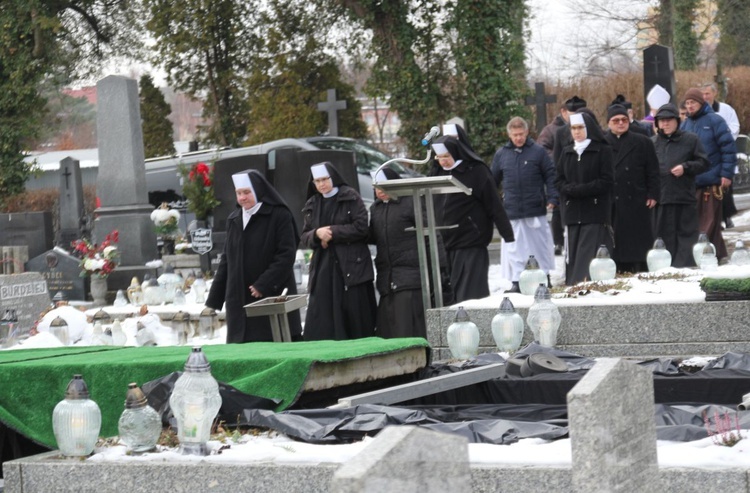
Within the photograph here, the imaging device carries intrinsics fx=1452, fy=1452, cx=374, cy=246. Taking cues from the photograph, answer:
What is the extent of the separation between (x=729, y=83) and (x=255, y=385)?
27473mm

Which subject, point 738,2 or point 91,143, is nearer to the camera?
point 738,2

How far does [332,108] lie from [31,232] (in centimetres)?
870

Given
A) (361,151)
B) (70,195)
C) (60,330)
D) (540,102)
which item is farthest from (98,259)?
(540,102)

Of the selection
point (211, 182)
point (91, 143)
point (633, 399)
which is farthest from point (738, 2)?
point (91, 143)

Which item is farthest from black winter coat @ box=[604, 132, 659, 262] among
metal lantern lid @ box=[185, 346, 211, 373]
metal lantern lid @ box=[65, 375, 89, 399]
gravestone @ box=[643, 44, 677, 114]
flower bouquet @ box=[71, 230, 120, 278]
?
gravestone @ box=[643, 44, 677, 114]

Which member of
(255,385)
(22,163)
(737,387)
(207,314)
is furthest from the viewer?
(22,163)

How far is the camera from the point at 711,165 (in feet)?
44.1

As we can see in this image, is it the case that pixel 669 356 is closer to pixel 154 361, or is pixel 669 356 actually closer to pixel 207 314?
pixel 154 361

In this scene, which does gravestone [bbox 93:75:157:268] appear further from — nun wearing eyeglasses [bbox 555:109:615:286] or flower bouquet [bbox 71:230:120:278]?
nun wearing eyeglasses [bbox 555:109:615:286]

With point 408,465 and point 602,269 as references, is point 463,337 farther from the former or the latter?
point 408,465

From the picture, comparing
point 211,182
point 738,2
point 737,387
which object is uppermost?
point 738,2

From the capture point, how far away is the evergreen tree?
3181cm

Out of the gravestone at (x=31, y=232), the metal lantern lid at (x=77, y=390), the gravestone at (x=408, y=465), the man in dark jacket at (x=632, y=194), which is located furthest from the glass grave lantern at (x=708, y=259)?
the gravestone at (x=31, y=232)

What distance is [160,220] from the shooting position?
1784 cm
